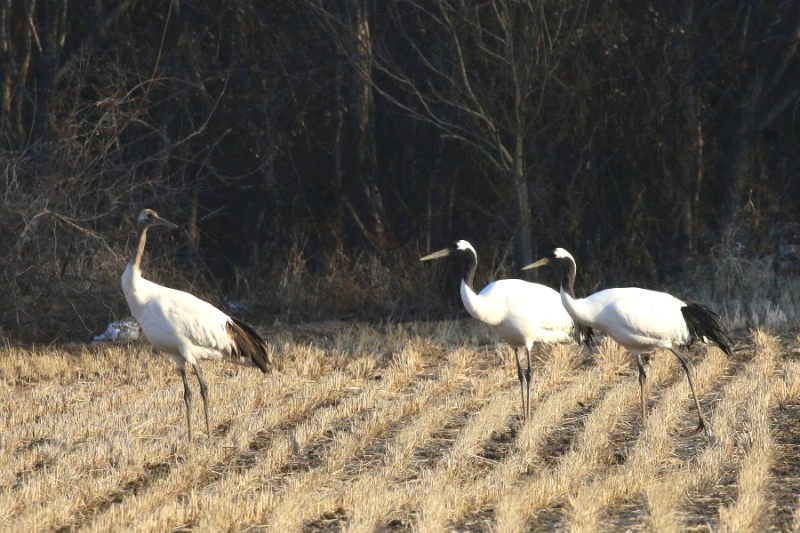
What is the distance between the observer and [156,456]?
307 inches

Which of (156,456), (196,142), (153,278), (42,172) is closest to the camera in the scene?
(156,456)

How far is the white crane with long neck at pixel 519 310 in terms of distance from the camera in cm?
937

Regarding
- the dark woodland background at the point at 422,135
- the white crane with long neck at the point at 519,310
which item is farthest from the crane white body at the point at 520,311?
the dark woodland background at the point at 422,135

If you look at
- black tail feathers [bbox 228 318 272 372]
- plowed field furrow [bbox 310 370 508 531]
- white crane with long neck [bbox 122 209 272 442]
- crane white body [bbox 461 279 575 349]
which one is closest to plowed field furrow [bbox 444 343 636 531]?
plowed field furrow [bbox 310 370 508 531]

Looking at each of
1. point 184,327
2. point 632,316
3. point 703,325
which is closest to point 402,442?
point 184,327

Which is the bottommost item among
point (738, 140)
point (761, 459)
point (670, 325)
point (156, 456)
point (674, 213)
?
point (156, 456)

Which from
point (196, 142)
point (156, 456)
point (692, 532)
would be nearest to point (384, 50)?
point (196, 142)

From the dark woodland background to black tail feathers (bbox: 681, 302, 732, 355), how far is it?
4889mm

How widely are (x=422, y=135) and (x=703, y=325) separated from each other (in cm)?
906

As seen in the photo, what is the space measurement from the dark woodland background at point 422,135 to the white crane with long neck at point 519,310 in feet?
13.6

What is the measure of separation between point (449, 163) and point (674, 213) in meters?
3.02

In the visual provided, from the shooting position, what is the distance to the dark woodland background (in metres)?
14.6

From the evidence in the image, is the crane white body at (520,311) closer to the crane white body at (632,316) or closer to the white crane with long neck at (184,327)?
the crane white body at (632,316)

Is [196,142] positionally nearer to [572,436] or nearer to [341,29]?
[341,29]
